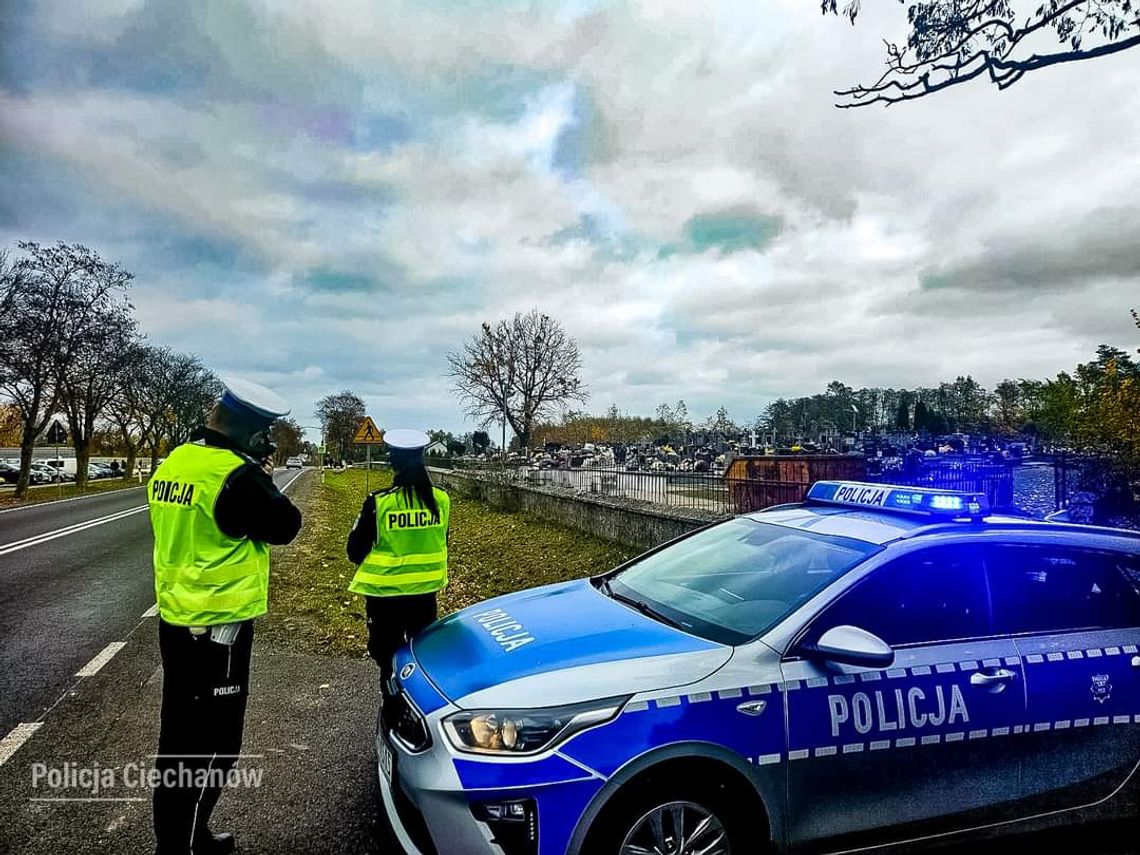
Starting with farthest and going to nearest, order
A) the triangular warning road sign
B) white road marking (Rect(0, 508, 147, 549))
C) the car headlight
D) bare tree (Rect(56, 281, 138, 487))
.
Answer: bare tree (Rect(56, 281, 138, 487)) < the triangular warning road sign < white road marking (Rect(0, 508, 147, 549)) < the car headlight

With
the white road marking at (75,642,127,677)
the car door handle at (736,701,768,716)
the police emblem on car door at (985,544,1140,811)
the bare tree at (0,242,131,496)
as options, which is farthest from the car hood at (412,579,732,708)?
the bare tree at (0,242,131,496)

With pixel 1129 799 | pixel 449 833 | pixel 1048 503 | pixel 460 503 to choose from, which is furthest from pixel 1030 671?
pixel 460 503

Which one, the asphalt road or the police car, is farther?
the asphalt road

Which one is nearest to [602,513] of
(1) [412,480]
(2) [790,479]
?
(2) [790,479]

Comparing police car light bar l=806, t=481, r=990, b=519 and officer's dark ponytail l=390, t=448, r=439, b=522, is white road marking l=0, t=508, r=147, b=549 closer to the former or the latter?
officer's dark ponytail l=390, t=448, r=439, b=522

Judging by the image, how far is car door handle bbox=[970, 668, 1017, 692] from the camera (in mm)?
2826

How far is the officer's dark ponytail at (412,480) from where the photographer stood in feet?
14.0

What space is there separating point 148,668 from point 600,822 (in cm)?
474

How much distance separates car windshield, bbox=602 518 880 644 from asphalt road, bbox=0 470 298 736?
158 inches

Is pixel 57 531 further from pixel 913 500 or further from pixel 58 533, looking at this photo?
pixel 913 500

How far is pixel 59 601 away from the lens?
26.6 feet

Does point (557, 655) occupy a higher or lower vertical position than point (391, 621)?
higher

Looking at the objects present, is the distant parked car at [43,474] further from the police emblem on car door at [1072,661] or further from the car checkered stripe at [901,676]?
the police emblem on car door at [1072,661]

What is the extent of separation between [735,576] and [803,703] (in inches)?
37.4
